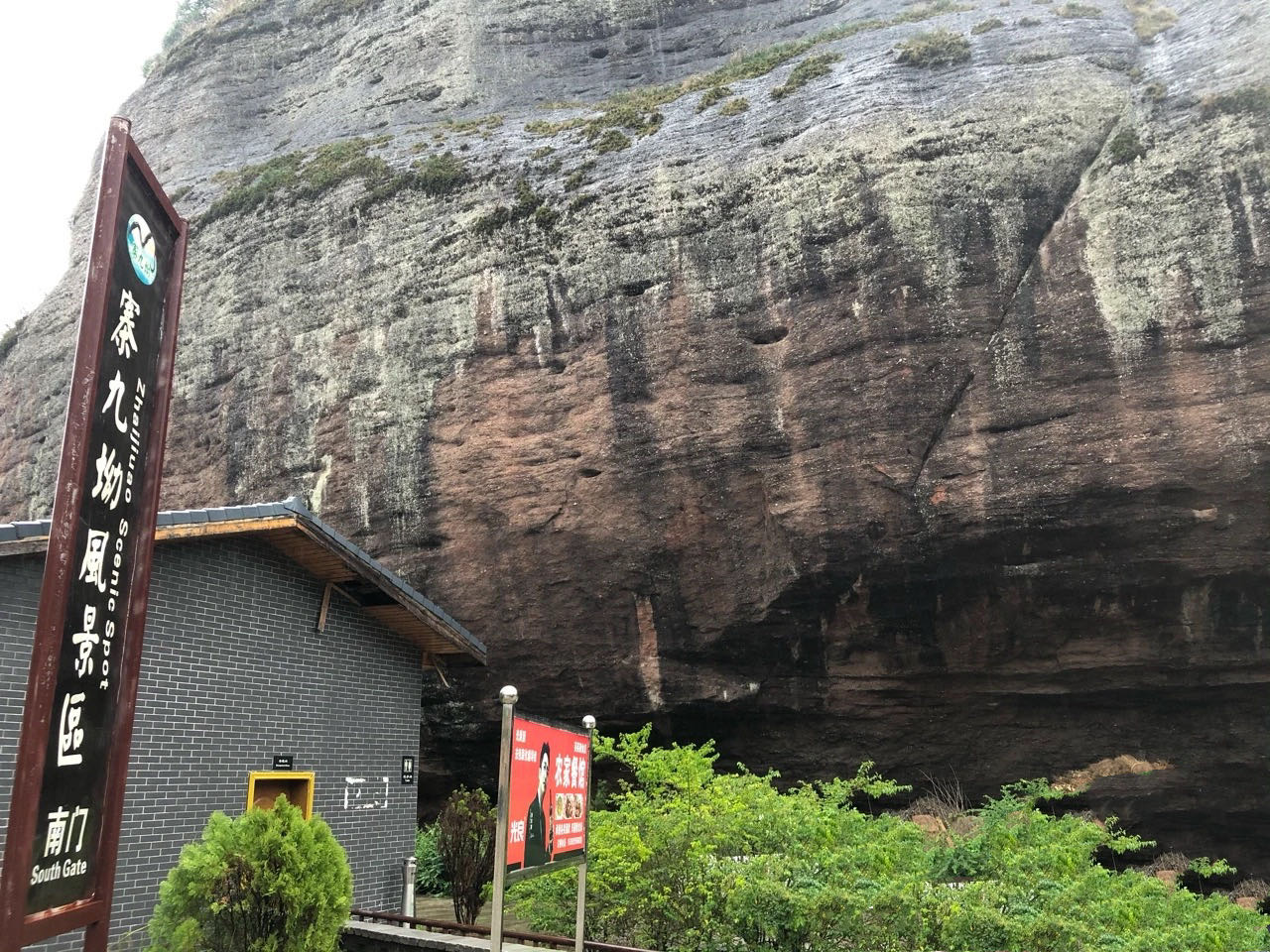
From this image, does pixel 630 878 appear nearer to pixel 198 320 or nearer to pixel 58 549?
pixel 58 549

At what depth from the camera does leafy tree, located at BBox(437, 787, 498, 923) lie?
10672mm

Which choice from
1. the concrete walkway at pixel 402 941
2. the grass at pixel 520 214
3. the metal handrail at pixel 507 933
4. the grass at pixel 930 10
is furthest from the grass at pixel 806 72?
the concrete walkway at pixel 402 941

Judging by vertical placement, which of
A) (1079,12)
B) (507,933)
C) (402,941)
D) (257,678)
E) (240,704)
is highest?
(1079,12)

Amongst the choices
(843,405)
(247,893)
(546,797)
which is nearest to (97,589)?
(546,797)

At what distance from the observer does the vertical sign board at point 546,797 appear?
16.4ft

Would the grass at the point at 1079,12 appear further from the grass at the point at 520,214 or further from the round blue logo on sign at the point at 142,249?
the round blue logo on sign at the point at 142,249

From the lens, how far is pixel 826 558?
A: 13.6 m

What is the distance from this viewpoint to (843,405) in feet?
44.5

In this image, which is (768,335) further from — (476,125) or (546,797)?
(546,797)

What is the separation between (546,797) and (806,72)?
1506cm

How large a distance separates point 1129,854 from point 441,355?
13.0m

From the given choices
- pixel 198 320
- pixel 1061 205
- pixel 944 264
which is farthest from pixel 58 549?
pixel 198 320

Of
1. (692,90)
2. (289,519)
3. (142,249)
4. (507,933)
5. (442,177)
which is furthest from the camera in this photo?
(692,90)

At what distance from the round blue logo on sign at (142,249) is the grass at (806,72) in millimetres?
14262
